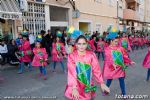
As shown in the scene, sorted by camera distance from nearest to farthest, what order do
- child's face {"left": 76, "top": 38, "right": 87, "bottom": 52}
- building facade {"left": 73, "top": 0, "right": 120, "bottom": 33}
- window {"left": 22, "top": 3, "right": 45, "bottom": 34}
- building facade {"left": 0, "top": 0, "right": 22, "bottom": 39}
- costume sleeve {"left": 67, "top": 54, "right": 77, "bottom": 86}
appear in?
costume sleeve {"left": 67, "top": 54, "right": 77, "bottom": 86}
child's face {"left": 76, "top": 38, "right": 87, "bottom": 52}
building facade {"left": 0, "top": 0, "right": 22, "bottom": 39}
window {"left": 22, "top": 3, "right": 45, "bottom": 34}
building facade {"left": 73, "top": 0, "right": 120, "bottom": 33}

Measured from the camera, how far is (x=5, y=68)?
38.4 feet

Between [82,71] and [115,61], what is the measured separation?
2.23 meters

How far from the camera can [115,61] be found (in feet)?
19.7

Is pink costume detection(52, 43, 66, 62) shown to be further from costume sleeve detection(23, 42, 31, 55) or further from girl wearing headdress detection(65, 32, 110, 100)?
girl wearing headdress detection(65, 32, 110, 100)

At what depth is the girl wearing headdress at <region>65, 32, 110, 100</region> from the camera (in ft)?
12.7

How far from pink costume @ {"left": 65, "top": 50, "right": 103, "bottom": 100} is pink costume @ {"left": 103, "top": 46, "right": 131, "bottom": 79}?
2067 mm

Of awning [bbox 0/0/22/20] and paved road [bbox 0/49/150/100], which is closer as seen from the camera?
paved road [bbox 0/49/150/100]

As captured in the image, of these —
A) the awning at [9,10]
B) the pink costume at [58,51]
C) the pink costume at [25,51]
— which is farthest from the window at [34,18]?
the pink costume at [58,51]

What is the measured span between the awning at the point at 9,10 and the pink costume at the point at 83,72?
30.0ft

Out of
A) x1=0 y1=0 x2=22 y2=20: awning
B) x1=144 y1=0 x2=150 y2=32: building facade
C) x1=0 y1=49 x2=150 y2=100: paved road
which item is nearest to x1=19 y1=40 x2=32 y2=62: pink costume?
x1=0 y1=49 x2=150 y2=100: paved road

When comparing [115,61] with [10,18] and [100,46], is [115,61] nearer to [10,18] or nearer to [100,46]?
[10,18]

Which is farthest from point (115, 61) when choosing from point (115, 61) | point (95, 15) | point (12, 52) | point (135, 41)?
point (135, 41)

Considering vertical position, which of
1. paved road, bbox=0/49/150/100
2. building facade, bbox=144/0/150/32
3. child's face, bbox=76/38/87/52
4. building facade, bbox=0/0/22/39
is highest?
building facade, bbox=144/0/150/32

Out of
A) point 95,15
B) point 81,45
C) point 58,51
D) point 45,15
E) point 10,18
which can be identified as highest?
point 95,15
